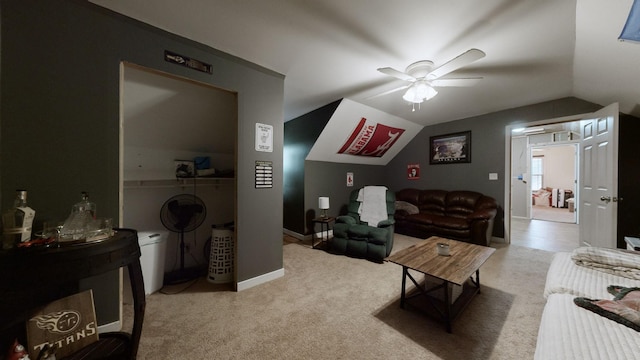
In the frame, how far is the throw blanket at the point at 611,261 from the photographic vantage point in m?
1.40

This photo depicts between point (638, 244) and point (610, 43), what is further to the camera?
point (638, 244)

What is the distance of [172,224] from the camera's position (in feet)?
7.73

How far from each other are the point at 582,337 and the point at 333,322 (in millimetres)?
1387

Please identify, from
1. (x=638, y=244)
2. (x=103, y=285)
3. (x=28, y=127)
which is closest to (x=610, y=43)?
(x=638, y=244)

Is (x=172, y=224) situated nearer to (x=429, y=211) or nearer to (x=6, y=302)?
(x=6, y=302)

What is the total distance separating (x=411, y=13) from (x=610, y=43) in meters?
1.68

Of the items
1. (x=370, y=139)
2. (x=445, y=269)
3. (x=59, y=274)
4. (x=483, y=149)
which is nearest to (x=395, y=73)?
(x=445, y=269)

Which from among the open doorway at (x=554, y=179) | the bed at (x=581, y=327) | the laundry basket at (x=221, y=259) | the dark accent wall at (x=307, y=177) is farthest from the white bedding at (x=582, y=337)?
the open doorway at (x=554, y=179)

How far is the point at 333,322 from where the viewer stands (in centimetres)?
171

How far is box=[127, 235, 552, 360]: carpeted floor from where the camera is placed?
1.43 meters

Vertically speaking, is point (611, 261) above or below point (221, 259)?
above

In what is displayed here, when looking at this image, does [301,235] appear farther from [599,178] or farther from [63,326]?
[599,178]

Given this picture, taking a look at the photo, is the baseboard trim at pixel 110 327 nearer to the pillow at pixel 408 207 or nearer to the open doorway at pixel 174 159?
the open doorway at pixel 174 159

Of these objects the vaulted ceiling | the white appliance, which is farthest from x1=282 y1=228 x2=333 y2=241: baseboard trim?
the vaulted ceiling
